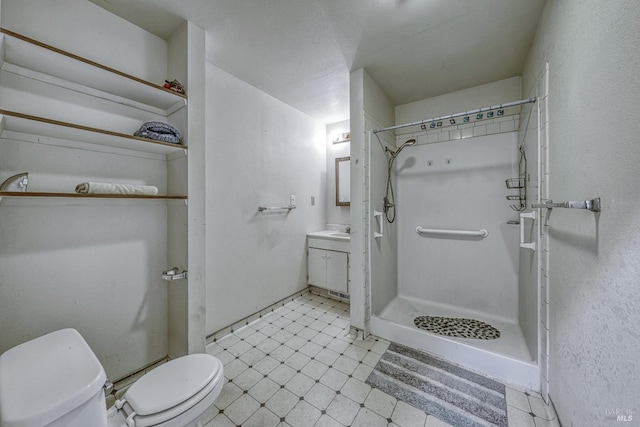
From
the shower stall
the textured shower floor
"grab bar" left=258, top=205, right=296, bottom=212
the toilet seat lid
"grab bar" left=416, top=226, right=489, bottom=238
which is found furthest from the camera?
"grab bar" left=258, top=205, right=296, bottom=212

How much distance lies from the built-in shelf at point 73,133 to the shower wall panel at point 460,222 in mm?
2384

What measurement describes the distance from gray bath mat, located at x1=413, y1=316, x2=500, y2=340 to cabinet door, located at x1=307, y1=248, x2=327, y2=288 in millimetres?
1147

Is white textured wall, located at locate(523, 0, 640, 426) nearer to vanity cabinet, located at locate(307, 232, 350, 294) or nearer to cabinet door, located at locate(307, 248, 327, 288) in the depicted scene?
vanity cabinet, located at locate(307, 232, 350, 294)

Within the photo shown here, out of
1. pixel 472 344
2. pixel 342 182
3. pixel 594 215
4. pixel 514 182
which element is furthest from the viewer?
pixel 342 182

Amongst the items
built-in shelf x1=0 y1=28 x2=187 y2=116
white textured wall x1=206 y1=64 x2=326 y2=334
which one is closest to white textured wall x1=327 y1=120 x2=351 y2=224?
white textured wall x1=206 y1=64 x2=326 y2=334

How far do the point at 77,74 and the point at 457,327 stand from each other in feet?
10.6

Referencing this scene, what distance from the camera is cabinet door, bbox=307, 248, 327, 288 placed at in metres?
2.95

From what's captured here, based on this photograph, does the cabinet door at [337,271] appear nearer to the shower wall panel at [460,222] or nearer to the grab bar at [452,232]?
the shower wall panel at [460,222]

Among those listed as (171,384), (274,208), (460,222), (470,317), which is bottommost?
(470,317)

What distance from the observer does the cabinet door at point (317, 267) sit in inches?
116

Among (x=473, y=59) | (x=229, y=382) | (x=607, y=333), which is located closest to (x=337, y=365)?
(x=229, y=382)

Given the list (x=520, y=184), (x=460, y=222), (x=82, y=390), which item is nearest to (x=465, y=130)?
(x=520, y=184)

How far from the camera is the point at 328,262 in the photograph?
2.91 m

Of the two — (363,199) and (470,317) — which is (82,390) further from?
(470,317)
